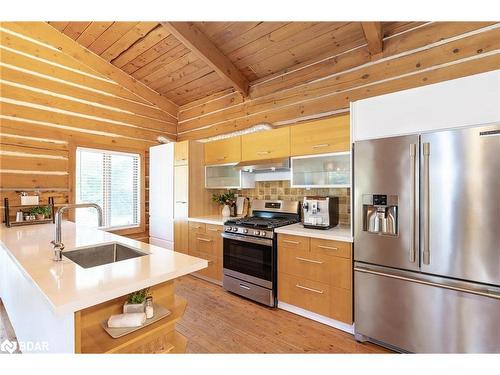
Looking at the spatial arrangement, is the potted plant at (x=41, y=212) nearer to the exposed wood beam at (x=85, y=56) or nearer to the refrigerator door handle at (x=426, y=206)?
the exposed wood beam at (x=85, y=56)

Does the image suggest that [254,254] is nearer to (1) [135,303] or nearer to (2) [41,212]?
(1) [135,303]

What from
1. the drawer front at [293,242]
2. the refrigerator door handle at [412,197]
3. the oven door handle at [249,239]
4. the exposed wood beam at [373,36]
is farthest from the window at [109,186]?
the refrigerator door handle at [412,197]

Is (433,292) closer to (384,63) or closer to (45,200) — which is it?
(384,63)

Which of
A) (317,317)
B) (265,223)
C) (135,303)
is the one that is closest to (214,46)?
(265,223)

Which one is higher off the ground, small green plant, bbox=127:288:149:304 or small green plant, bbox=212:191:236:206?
small green plant, bbox=212:191:236:206

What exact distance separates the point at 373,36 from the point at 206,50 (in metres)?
1.90

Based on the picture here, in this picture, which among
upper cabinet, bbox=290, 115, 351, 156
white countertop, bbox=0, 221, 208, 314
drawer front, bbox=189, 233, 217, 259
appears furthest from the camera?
drawer front, bbox=189, 233, 217, 259

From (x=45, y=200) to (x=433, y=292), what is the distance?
4444mm

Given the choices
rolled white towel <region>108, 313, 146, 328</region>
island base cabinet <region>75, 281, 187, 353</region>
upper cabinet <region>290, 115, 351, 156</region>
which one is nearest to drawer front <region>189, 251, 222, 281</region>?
upper cabinet <region>290, 115, 351, 156</region>

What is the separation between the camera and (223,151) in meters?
3.71

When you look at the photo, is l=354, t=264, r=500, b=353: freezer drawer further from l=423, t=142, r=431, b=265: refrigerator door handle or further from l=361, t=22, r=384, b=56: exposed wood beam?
l=361, t=22, r=384, b=56: exposed wood beam

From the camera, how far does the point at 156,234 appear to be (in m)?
4.25

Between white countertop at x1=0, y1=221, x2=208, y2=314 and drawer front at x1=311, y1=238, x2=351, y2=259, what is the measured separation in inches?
54.1

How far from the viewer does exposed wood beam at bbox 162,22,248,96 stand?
111 inches
